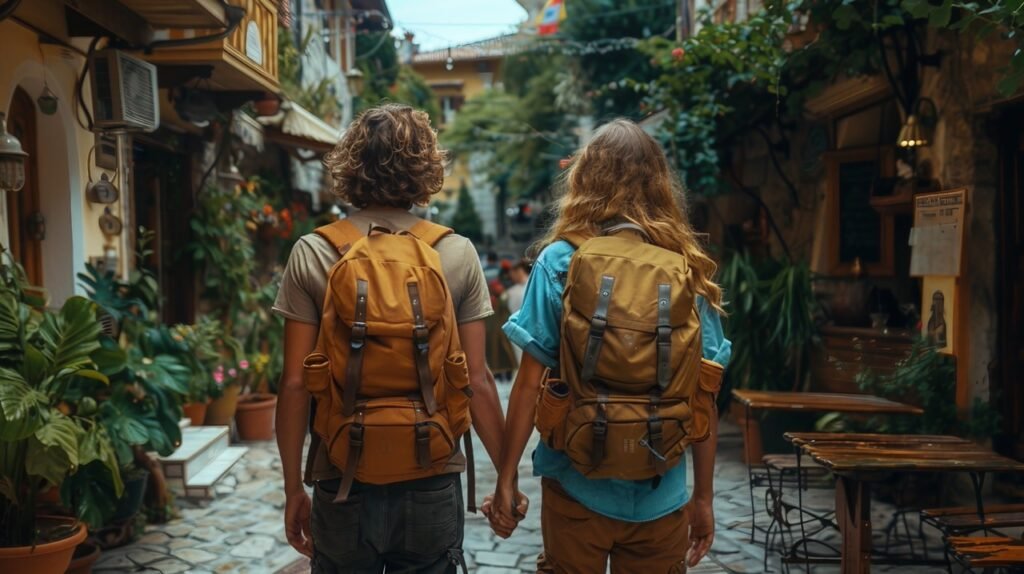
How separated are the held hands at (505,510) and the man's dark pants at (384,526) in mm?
186

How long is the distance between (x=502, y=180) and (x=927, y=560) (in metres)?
25.6

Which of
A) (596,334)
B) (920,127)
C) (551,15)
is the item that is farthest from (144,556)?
(551,15)

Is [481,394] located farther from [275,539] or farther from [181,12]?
[181,12]

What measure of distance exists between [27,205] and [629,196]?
4.39 m

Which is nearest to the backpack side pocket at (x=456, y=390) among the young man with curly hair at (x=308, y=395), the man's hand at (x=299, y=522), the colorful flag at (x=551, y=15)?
the young man with curly hair at (x=308, y=395)

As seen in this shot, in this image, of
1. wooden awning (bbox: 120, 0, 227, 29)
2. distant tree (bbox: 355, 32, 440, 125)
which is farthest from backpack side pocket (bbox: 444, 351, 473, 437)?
distant tree (bbox: 355, 32, 440, 125)

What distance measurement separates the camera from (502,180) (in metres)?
29.4

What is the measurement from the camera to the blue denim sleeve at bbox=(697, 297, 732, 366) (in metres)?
2.45

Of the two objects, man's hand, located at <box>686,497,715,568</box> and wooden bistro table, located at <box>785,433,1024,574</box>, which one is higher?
man's hand, located at <box>686,497,715,568</box>

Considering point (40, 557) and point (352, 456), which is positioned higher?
point (352, 456)

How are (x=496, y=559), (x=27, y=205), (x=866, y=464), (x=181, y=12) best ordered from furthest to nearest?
(x=27, y=205) → (x=181, y=12) → (x=496, y=559) → (x=866, y=464)

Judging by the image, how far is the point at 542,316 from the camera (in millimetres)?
2428

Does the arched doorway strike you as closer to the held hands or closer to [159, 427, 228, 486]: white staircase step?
[159, 427, 228, 486]: white staircase step

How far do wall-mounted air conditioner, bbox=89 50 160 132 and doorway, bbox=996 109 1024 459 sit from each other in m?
5.10
